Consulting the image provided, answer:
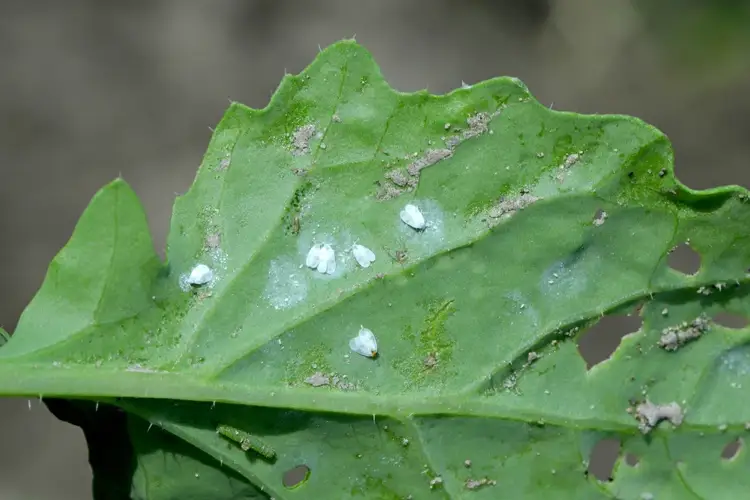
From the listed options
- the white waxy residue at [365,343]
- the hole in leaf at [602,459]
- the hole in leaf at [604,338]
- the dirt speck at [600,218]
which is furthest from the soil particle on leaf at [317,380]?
the hole in leaf at [602,459]

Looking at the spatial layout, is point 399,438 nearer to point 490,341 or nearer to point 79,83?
point 490,341

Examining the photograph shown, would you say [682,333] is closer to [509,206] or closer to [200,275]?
[509,206]

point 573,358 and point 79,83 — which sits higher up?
point 79,83

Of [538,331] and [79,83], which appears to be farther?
[79,83]

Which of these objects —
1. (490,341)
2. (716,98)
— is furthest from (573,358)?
(716,98)

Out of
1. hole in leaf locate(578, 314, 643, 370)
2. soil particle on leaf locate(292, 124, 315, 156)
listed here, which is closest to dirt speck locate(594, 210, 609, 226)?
soil particle on leaf locate(292, 124, 315, 156)

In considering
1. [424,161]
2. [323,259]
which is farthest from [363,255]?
[424,161]

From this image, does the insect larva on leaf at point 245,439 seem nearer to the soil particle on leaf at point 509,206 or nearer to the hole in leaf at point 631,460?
the soil particle on leaf at point 509,206
